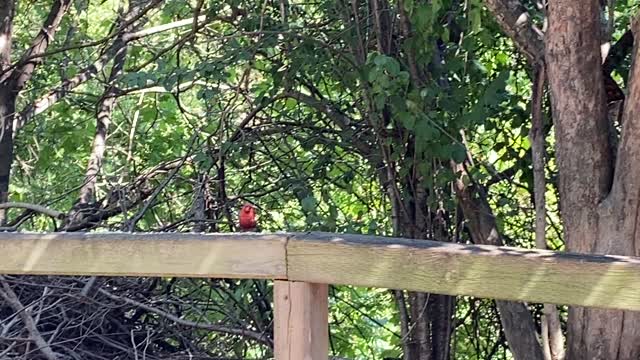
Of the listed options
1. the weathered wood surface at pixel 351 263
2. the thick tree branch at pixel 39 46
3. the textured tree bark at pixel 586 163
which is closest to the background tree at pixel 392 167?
the textured tree bark at pixel 586 163

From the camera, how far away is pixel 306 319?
7.52 ft

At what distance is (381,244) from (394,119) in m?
1.94

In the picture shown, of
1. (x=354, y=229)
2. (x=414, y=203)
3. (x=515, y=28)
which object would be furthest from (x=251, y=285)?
(x=515, y=28)

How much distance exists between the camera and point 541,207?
3.63 meters

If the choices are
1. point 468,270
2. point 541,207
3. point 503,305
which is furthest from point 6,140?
point 468,270

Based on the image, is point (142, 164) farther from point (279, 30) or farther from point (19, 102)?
point (279, 30)

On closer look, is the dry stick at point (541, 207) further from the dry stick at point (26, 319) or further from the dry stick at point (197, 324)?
the dry stick at point (26, 319)

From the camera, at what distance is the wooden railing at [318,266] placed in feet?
6.64

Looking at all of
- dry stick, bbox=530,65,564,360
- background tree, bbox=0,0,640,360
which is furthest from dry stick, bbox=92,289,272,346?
dry stick, bbox=530,65,564,360

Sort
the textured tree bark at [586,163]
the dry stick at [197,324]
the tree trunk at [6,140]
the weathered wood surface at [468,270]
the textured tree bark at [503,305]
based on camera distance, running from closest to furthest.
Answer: the weathered wood surface at [468,270]
the textured tree bark at [586,163]
the textured tree bark at [503,305]
the dry stick at [197,324]
the tree trunk at [6,140]

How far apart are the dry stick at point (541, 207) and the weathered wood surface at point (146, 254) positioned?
4.82ft

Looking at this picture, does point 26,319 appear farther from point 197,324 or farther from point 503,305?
point 503,305

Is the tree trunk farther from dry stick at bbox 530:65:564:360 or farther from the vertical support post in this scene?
the vertical support post

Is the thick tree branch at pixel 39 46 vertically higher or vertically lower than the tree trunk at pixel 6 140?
higher
